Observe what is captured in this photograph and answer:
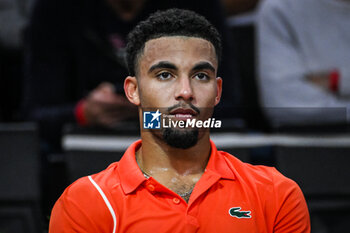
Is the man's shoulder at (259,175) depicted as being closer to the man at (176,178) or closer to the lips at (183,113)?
the man at (176,178)

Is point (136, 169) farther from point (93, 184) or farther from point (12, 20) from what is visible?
point (12, 20)

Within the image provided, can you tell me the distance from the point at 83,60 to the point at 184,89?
13.7 inches

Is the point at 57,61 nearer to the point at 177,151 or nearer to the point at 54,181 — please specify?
the point at 54,181

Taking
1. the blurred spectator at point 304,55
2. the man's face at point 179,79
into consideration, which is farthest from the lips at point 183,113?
the blurred spectator at point 304,55

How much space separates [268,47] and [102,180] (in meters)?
0.56

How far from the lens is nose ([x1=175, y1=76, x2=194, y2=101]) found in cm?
63

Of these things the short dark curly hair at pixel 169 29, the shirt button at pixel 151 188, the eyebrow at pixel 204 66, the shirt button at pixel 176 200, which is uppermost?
the short dark curly hair at pixel 169 29

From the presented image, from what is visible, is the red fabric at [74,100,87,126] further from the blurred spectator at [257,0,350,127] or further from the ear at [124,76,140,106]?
the blurred spectator at [257,0,350,127]

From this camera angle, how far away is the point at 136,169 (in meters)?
→ 0.70

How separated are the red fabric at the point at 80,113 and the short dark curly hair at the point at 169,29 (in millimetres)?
275

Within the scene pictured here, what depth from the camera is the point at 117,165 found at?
0.73m

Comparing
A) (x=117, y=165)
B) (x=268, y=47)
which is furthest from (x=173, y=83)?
(x=268, y=47)

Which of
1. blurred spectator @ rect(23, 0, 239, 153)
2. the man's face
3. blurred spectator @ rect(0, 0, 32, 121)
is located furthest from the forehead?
blurred spectator @ rect(0, 0, 32, 121)

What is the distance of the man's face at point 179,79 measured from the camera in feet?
2.09
